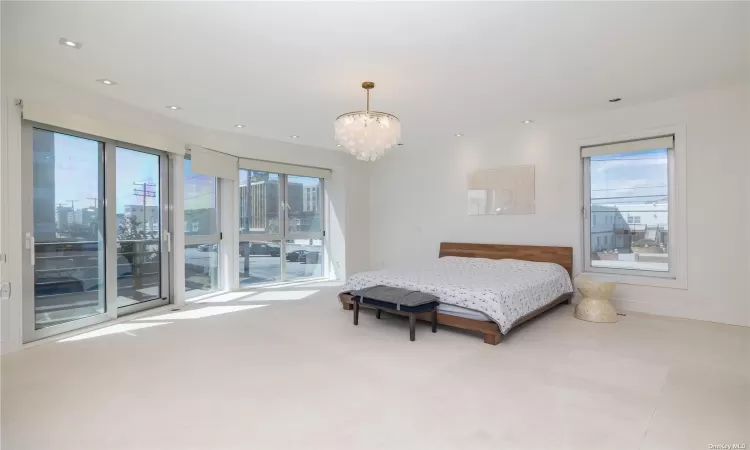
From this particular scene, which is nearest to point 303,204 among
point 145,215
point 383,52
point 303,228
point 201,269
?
point 303,228

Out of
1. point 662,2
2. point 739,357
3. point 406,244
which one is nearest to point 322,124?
point 406,244

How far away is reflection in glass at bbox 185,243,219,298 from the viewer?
5266 mm

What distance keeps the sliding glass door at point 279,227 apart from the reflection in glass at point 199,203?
461 millimetres

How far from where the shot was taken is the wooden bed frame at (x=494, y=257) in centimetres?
331

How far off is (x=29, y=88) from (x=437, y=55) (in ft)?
11.6

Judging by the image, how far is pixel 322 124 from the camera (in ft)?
16.3

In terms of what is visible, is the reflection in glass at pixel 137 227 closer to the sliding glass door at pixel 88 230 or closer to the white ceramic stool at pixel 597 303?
the sliding glass door at pixel 88 230

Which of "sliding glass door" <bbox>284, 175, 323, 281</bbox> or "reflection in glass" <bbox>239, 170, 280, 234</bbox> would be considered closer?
"reflection in glass" <bbox>239, 170, 280, 234</bbox>

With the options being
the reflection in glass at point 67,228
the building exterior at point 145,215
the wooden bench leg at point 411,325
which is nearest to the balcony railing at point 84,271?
the reflection in glass at point 67,228

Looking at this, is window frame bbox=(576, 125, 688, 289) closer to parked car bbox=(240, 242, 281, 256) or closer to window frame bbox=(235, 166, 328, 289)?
window frame bbox=(235, 166, 328, 289)

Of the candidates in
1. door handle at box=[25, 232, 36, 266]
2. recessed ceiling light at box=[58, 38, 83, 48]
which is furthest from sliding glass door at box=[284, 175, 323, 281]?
recessed ceiling light at box=[58, 38, 83, 48]

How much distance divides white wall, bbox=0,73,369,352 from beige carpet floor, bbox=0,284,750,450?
1.06 metres

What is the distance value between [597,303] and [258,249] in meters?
4.98

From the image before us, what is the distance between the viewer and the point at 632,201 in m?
4.55
